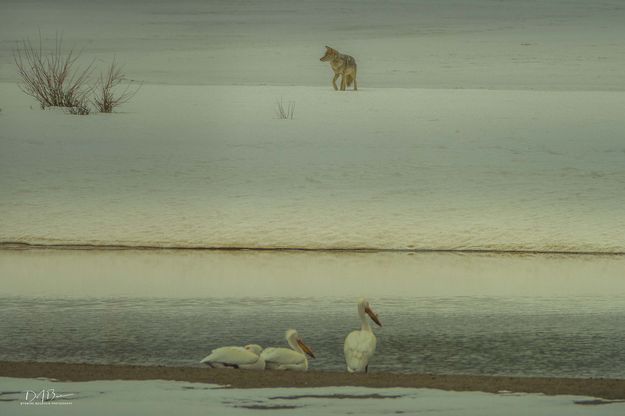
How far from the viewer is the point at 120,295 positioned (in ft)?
25.2

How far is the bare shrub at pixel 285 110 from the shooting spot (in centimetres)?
1517

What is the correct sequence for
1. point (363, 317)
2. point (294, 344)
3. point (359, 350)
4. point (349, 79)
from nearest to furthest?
point (359, 350)
point (294, 344)
point (363, 317)
point (349, 79)

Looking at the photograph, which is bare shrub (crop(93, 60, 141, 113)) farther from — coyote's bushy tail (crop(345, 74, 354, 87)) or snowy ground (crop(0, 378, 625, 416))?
snowy ground (crop(0, 378, 625, 416))

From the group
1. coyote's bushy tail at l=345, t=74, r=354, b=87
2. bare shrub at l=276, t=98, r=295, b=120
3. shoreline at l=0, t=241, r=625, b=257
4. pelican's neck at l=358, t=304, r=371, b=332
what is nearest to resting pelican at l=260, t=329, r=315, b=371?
pelican's neck at l=358, t=304, r=371, b=332

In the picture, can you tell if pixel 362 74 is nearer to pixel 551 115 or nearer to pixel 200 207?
pixel 551 115

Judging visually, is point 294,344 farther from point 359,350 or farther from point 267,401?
point 267,401

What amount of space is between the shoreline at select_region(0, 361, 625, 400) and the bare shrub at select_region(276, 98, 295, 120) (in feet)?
31.6

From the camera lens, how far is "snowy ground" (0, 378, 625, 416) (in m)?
4.90

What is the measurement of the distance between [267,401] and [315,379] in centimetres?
41

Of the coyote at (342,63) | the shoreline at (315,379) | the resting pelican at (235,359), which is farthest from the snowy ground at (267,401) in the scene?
the coyote at (342,63)

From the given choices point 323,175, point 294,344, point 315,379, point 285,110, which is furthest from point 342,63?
point 315,379

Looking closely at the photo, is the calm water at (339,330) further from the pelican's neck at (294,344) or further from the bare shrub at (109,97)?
the bare shrub at (109,97)

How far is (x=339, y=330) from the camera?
6.80m

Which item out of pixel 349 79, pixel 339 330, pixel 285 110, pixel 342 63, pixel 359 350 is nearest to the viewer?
pixel 359 350
